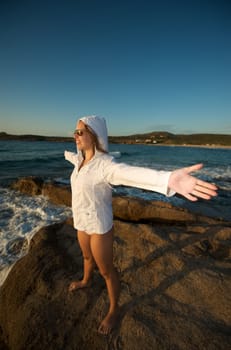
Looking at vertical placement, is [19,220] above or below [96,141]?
below

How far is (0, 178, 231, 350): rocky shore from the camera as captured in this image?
222 cm

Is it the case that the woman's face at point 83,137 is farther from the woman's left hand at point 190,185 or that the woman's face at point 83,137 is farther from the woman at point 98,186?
the woman's left hand at point 190,185

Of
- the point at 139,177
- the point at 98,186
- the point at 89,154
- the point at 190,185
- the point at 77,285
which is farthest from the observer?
the point at 77,285

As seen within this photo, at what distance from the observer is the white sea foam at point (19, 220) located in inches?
166

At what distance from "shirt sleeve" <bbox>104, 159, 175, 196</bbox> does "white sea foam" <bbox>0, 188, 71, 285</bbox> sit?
3363 mm

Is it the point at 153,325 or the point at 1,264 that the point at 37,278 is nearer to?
the point at 1,264

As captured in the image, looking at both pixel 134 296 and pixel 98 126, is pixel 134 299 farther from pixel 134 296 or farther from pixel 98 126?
pixel 98 126

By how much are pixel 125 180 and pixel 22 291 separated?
2761 millimetres

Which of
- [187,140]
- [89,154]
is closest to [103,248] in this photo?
[89,154]

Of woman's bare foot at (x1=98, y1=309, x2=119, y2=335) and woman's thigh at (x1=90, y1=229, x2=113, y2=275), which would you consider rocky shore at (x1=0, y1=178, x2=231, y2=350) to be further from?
woman's thigh at (x1=90, y1=229, x2=113, y2=275)

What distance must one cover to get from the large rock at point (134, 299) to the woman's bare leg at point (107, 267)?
0.38ft

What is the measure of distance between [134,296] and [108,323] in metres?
0.58

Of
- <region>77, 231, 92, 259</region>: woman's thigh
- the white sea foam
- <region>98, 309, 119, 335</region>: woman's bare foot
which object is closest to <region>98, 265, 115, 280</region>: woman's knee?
<region>77, 231, 92, 259</region>: woman's thigh

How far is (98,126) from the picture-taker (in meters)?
1.89
